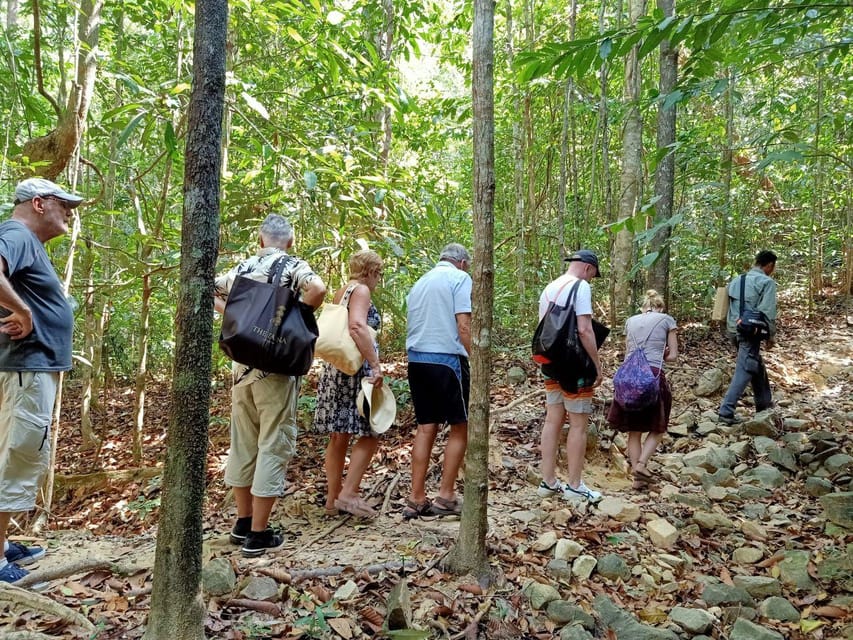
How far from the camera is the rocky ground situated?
286 cm

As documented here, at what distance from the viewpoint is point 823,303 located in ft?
44.3

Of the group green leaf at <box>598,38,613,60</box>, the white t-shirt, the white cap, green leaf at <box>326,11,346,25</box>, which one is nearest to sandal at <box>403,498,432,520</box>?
the white t-shirt

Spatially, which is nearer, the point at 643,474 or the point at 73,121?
the point at 73,121

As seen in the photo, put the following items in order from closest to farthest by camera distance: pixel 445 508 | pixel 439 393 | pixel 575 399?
pixel 439 393 → pixel 445 508 → pixel 575 399

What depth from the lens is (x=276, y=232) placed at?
146 inches

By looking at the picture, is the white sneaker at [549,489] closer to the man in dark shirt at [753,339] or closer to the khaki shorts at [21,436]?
the man in dark shirt at [753,339]

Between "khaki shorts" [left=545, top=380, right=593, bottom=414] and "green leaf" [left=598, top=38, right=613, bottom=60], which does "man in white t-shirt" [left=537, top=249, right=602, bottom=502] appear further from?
"green leaf" [left=598, top=38, right=613, bottom=60]

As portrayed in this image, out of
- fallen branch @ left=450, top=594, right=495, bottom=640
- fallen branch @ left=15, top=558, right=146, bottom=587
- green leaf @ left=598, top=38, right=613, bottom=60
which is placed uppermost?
green leaf @ left=598, top=38, right=613, bottom=60

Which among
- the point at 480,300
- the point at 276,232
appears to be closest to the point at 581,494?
the point at 480,300

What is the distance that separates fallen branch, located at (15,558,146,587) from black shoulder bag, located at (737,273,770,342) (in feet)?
21.6

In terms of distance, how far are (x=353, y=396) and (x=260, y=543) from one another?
1.13 meters

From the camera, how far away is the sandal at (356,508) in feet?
14.1

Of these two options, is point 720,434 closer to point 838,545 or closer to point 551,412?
point 838,545

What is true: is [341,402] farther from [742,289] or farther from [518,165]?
[518,165]
